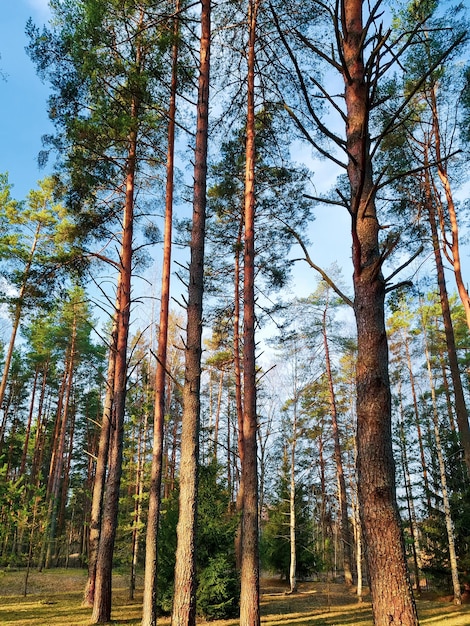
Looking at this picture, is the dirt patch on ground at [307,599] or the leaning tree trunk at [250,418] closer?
the leaning tree trunk at [250,418]

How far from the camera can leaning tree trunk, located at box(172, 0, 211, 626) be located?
16.3 ft

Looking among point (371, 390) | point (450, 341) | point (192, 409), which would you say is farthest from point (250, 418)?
point (450, 341)

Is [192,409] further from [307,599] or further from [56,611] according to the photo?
[307,599]

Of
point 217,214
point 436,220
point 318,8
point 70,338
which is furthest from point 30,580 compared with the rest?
point 318,8

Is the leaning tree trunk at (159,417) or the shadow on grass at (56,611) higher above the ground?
the leaning tree trunk at (159,417)

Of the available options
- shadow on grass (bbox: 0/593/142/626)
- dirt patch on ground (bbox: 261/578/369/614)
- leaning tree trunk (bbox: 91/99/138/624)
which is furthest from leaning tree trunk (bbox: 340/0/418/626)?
dirt patch on ground (bbox: 261/578/369/614)

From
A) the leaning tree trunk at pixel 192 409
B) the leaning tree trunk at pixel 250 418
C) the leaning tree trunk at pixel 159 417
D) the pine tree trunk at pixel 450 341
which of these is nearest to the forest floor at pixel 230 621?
the leaning tree trunk at pixel 159 417

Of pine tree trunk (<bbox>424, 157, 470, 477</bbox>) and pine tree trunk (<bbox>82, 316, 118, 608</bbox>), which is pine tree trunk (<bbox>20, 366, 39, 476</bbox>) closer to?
pine tree trunk (<bbox>82, 316, 118, 608</bbox>)

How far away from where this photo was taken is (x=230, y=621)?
341 inches

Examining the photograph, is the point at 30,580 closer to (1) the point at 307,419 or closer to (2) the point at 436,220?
(1) the point at 307,419

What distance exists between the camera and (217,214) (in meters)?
11.9

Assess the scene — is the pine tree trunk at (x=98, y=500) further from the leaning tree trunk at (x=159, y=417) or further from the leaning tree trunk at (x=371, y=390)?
the leaning tree trunk at (x=371, y=390)

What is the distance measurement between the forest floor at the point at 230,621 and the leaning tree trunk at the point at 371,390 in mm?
8112

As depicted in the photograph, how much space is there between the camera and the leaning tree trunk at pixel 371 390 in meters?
1.62
